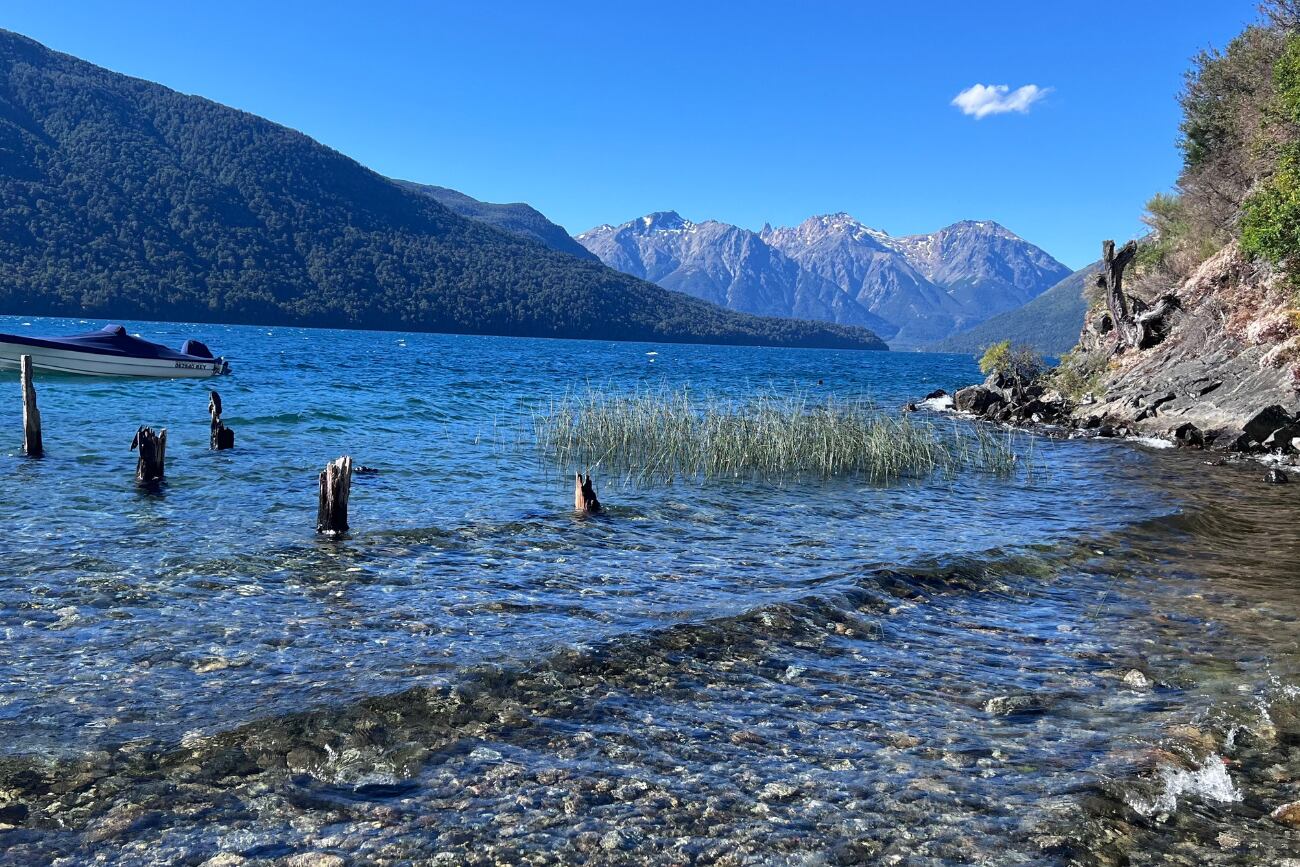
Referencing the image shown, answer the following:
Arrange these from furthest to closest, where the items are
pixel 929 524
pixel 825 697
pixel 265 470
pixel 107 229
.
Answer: pixel 107 229
pixel 265 470
pixel 929 524
pixel 825 697

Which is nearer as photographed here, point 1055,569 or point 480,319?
point 1055,569

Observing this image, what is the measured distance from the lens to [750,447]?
1855 cm

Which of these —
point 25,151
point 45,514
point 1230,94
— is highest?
point 25,151

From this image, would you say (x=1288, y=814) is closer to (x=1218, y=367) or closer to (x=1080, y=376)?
(x=1218, y=367)

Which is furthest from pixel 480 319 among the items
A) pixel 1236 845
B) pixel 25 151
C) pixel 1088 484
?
pixel 1236 845

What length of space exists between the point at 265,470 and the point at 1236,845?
15.8 meters

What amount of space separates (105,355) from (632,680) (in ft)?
106

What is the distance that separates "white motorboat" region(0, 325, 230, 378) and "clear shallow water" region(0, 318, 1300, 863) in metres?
19.9

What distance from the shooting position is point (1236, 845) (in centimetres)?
437

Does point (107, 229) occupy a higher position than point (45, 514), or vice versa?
point (107, 229)

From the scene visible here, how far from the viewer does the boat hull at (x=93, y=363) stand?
30312mm

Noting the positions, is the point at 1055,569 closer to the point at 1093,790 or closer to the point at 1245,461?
the point at 1093,790

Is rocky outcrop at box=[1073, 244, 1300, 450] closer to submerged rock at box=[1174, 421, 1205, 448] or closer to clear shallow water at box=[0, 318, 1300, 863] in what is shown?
submerged rock at box=[1174, 421, 1205, 448]

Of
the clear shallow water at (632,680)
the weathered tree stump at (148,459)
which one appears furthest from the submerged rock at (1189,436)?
the weathered tree stump at (148,459)
